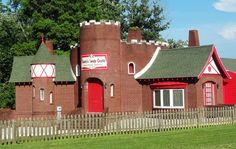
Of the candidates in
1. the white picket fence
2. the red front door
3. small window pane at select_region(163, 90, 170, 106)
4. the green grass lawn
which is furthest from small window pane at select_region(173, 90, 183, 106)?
the green grass lawn

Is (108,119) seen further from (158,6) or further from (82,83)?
(158,6)

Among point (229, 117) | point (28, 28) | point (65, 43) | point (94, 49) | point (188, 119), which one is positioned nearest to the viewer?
point (188, 119)

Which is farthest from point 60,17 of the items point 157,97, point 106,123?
point 106,123

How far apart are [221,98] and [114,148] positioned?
68.9 feet

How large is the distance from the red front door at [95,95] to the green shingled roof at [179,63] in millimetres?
3923

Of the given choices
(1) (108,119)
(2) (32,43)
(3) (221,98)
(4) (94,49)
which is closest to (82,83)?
(4) (94,49)

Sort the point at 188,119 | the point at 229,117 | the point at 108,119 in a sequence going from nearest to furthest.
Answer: the point at 108,119 < the point at 188,119 < the point at 229,117

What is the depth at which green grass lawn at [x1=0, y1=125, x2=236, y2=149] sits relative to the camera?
18375mm

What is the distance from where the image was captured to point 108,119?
77.8 ft

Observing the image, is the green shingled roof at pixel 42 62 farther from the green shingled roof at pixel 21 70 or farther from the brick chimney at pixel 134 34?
the brick chimney at pixel 134 34

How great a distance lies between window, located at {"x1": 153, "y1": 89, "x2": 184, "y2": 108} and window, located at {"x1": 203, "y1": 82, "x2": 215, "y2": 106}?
2.00 m

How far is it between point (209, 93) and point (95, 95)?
9423 millimetres

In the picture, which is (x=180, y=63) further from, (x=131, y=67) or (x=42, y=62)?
(x=42, y=62)

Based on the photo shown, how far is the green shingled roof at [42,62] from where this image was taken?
3922 cm
